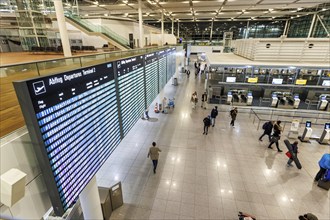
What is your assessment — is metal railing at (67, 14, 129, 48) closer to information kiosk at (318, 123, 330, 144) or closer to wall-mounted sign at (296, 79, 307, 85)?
wall-mounted sign at (296, 79, 307, 85)

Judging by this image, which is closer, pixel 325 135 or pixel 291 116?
pixel 325 135

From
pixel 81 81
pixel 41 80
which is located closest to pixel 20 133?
pixel 41 80

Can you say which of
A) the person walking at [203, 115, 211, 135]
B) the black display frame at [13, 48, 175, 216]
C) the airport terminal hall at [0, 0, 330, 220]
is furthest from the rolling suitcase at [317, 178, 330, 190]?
the black display frame at [13, 48, 175, 216]

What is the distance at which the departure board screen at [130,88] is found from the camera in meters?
4.42

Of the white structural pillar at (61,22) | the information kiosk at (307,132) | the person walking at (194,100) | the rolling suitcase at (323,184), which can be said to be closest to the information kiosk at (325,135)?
the information kiosk at (307,132)

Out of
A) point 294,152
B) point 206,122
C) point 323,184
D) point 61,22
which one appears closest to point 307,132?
point 294,152

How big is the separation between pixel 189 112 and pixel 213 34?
37983 mm

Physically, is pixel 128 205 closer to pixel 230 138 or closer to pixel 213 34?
pixel 230 138

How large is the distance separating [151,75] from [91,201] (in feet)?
16.0

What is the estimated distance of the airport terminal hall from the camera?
7.36 ft

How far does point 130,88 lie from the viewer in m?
4.96

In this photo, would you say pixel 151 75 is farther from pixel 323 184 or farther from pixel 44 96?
pixel 323 184

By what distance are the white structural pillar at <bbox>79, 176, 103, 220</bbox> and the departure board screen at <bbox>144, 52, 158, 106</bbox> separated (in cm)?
356

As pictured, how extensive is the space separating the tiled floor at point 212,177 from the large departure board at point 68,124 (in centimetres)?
309
